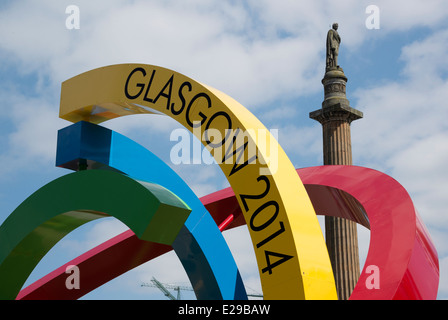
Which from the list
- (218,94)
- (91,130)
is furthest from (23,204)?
(218,94)

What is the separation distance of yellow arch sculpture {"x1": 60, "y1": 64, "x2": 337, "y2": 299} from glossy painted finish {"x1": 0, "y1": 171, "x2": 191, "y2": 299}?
2.88ft

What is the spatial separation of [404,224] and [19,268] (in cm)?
595

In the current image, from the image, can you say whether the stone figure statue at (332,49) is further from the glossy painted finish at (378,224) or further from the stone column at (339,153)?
the glossy painted finish at (378,224)

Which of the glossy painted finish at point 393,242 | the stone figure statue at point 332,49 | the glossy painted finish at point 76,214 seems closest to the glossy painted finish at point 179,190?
the glossy painted finish at point 76,214

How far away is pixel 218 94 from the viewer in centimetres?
765

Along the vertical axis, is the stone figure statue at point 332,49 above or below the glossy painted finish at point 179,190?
above

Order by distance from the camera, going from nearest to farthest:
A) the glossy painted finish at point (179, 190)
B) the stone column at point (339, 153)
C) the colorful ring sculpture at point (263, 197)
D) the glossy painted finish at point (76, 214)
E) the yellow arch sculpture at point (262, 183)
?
the yellow arch sculpture at point (262, 183)
the colorful ring sculpture at point (263, 197)
the glossy painted finish at point (76, 214)
the glossy painted finish at point (179, 190)
the stone column at point (339, 153)

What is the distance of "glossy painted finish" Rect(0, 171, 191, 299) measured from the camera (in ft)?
24.8

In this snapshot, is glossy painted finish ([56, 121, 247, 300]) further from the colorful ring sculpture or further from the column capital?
the column capital

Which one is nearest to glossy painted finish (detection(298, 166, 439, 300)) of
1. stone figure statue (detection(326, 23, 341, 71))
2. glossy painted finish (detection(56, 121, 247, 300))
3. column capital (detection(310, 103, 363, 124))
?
glossy painted finish (detection(56, 121, 247, 300))

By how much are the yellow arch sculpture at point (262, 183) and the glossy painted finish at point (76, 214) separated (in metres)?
0.88

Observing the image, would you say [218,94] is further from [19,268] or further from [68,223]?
[19,268]

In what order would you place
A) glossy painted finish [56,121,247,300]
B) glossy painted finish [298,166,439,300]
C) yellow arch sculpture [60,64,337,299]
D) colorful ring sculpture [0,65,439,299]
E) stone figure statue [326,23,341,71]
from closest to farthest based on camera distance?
yellow arch sculpture [60,64,337,299] → colorful ring sculpture [0,65,439,299] → glossy painted finish [298,166,439,300] → glossy painted finish [56,121,247,300] → stone figure statue [326,23,341,71]

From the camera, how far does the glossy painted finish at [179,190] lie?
328 inches
